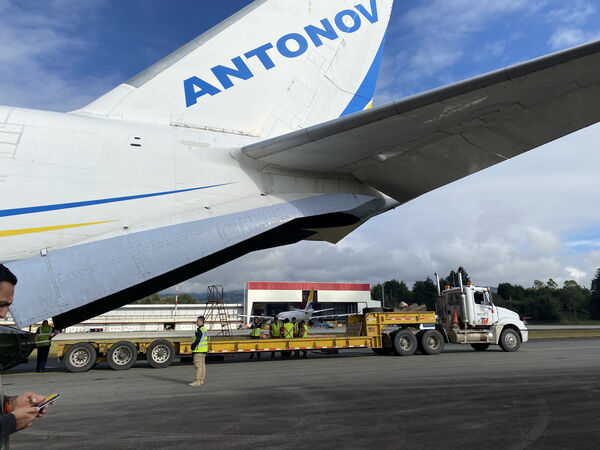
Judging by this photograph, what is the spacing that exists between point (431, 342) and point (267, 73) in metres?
11.7

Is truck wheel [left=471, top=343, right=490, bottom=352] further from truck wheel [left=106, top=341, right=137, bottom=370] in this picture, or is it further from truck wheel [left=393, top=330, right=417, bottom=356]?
truck wheel [left=106, top=341, right=137, bottom=370]

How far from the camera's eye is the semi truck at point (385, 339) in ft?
40.8

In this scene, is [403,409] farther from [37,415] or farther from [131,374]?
[131,374]

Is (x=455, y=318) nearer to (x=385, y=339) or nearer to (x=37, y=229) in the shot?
(x=385, y=339)

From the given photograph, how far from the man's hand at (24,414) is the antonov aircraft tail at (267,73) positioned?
19.0 ft

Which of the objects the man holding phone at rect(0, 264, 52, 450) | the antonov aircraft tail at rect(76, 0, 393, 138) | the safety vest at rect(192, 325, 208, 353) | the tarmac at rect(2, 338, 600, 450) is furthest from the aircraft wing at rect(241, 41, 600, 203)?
the man holding phone at rect(0, 264, 52, 450)

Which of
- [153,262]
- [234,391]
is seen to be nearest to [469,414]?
[234,391]

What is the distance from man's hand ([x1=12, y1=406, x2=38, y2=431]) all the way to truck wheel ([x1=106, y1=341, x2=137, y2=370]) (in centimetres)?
1136

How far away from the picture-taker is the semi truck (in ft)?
40.8

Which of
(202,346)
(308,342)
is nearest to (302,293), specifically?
(308,342)

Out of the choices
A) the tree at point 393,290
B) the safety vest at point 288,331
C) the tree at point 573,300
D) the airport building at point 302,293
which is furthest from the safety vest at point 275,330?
the tree at point 393,290

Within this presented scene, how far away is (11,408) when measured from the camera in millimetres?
2084

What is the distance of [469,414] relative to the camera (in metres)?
5.85

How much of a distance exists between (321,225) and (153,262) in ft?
11.1
